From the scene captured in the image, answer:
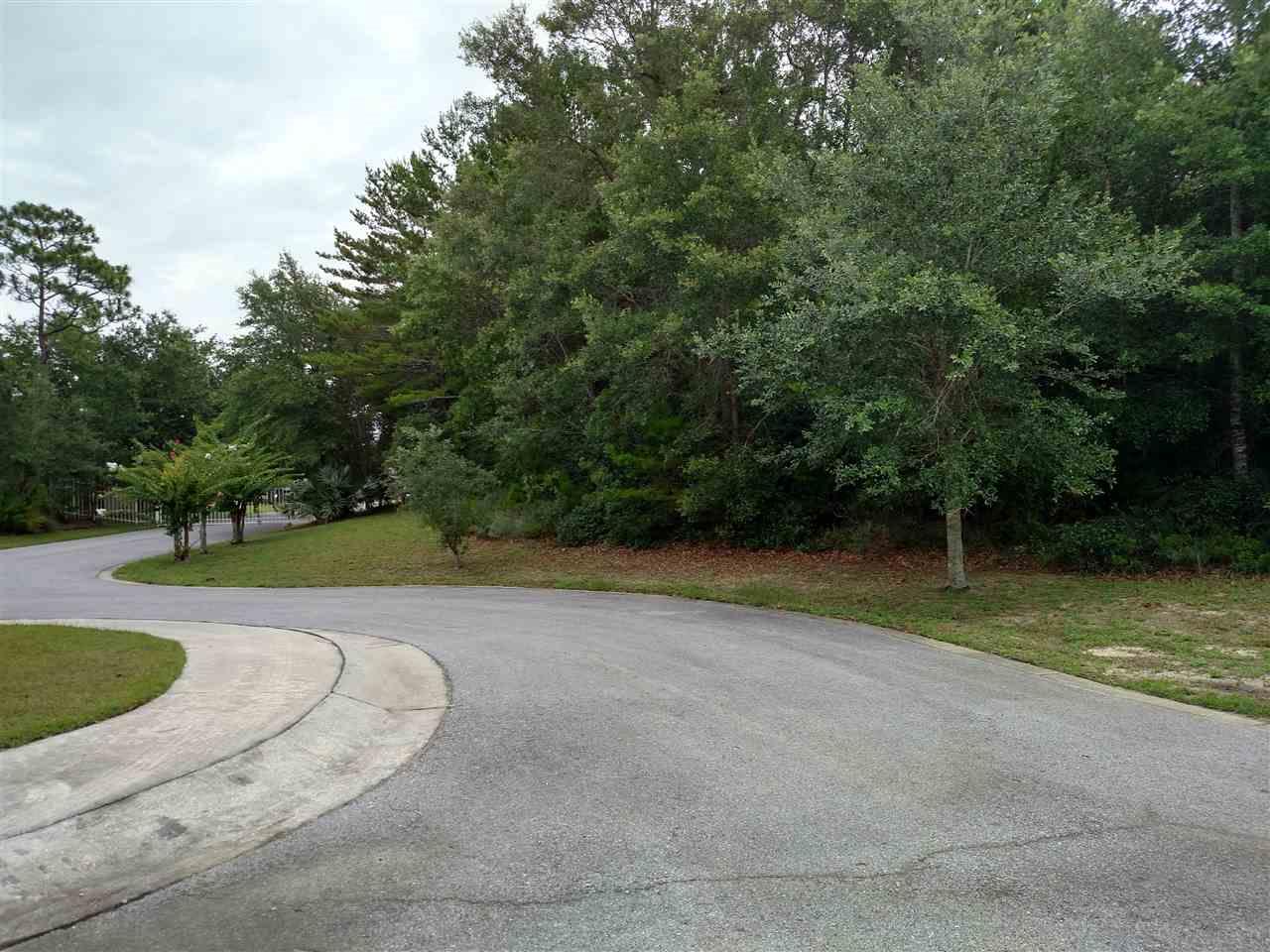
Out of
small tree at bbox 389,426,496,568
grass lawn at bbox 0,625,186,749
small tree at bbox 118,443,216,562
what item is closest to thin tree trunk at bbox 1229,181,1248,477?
small tree at bbox 389,426,496,568

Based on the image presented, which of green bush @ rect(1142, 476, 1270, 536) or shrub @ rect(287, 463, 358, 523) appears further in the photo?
shrub @ rect(287, 463, 358, 523)

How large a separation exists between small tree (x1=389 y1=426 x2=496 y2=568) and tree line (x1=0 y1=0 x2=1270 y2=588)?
0.62 meters

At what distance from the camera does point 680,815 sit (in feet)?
11.9

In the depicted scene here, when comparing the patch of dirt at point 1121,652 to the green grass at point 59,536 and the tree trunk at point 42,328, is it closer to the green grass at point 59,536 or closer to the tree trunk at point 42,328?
the green grass at point 59,536

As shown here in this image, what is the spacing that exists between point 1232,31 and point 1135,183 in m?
2.58

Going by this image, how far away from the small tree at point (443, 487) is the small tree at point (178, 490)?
6.87 metres

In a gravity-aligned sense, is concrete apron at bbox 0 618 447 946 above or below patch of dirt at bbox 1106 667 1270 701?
above

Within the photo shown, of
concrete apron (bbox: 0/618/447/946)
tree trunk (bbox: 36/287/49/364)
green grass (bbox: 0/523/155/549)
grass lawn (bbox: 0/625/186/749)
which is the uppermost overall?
tree trunk (bbox: 36/287/49/364)

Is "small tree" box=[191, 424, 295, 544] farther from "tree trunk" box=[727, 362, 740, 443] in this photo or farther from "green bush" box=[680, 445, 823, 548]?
"tree trunk" box=[727, 362, 740, 443]

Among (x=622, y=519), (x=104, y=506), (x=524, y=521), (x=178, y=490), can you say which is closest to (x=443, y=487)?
(x=622, y=519)

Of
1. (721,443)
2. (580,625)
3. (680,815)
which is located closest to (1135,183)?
(721,443)

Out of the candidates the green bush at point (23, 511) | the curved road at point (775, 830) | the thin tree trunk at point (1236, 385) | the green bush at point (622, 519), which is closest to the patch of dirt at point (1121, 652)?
the curved road at point (775, 830)

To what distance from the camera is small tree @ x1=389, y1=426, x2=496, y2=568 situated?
15.6 metres

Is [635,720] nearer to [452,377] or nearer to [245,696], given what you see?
[245,696]
